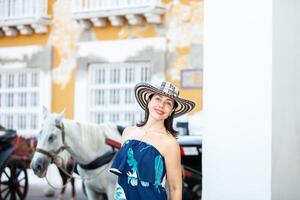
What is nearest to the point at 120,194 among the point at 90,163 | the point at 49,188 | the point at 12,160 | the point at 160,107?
the point at 160,107

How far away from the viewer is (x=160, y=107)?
4.32 metres

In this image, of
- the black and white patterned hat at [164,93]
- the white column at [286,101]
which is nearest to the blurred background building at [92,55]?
the white column at [286,101]

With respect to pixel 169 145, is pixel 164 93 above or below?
above

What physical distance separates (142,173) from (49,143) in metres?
3.67

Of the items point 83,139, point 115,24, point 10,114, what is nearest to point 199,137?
point 83,139

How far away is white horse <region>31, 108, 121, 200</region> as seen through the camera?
758 cm

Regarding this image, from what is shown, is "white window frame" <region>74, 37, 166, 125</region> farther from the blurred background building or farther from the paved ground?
the paved ground

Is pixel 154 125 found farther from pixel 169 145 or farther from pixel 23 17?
pixel 23 17

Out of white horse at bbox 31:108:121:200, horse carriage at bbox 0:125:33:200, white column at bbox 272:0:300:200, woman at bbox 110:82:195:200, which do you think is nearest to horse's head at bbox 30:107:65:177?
white horse at bbox 31:108:121:200

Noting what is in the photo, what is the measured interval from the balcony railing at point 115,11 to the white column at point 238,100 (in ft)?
27.1

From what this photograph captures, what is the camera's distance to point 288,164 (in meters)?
5.07

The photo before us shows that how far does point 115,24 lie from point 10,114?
307 cm

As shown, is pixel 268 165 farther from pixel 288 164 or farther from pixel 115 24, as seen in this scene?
pixel 115 24

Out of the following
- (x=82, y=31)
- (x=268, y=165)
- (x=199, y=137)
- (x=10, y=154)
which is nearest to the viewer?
(x=268, y=165)
